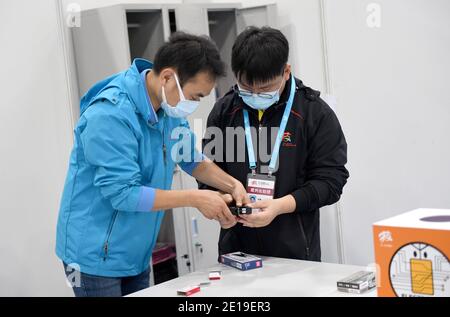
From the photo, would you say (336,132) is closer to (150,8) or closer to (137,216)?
(137,216)

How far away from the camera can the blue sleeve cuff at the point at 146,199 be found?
186 cm

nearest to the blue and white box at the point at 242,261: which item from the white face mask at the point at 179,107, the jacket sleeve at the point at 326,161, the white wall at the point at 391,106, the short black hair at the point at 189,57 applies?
the jacket sleeve at the point at 326,161

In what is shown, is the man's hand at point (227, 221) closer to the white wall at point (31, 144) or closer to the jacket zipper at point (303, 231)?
the jacket zipper at point (303, 231)

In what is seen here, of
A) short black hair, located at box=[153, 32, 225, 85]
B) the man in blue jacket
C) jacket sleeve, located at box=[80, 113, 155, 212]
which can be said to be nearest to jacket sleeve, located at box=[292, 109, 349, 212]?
the man in blue jacket

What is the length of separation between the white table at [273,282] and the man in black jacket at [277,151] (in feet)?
0.49

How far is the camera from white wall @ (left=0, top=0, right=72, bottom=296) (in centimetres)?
319

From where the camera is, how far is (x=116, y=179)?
6.00ft

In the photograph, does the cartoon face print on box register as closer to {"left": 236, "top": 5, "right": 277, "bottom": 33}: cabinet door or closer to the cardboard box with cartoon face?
the cardboard box with cartoon face

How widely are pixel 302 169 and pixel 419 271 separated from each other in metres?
0.88

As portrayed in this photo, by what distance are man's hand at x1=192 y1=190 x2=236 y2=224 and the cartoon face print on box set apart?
2.46ft

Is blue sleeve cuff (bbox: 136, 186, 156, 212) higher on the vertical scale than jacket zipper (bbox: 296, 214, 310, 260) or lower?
higher

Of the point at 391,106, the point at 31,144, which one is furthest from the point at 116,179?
the point at 391,106

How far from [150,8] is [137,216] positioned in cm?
171

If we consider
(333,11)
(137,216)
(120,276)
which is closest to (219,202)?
(137,216)
